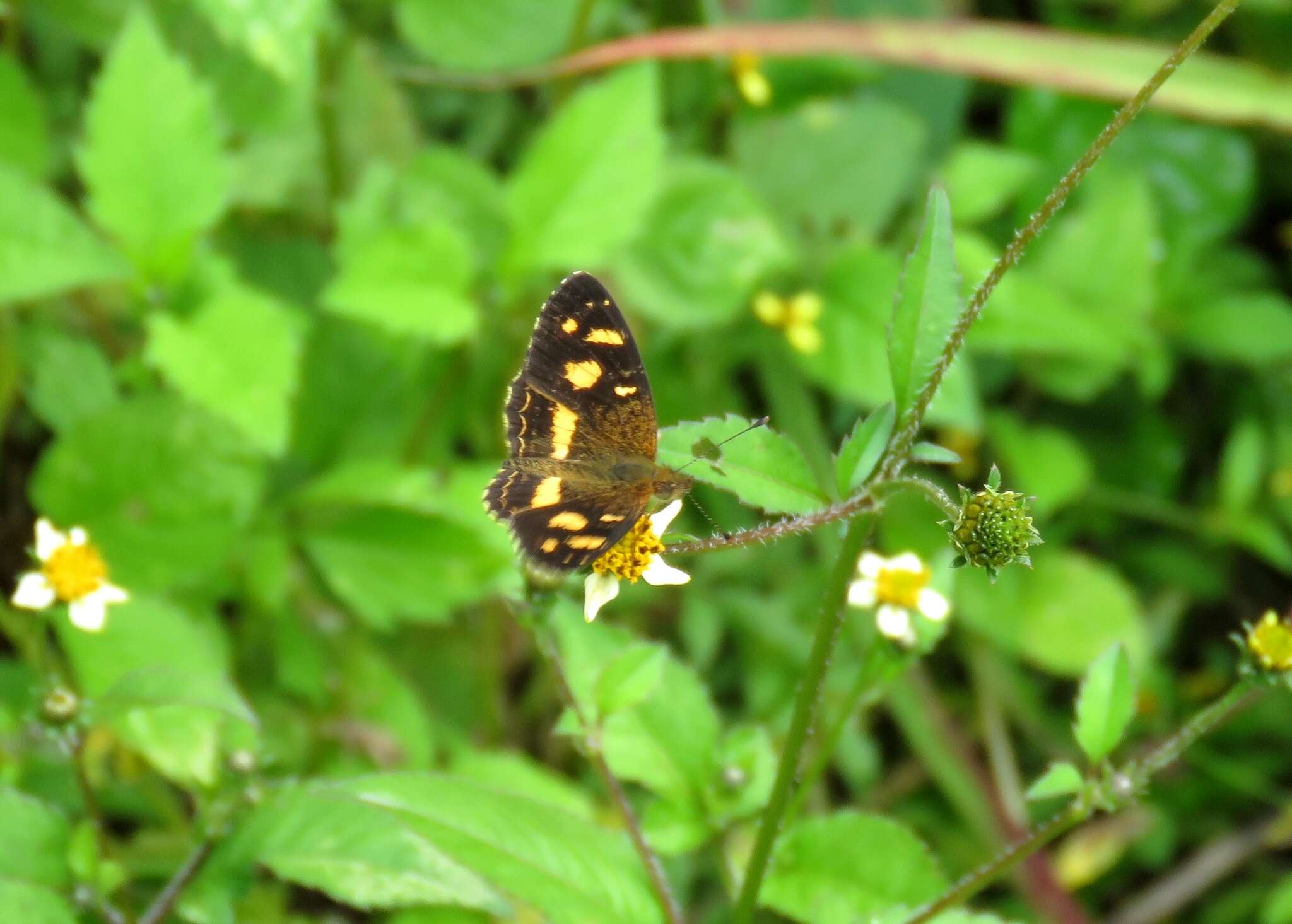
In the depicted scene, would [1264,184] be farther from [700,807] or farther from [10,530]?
[10,530]

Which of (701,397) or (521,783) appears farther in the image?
(701,397)

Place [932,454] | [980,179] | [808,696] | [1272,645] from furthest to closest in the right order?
1. [980,179]
2. [1272,645]
3. [808,696]
4. [932,454]

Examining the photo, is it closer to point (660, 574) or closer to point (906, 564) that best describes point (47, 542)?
point (660, 574)

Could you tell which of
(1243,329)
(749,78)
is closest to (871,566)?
(749,78)

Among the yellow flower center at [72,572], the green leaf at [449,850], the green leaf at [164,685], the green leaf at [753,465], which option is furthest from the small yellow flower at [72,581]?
the green leaf at [753,465]

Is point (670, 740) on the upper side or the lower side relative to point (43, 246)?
lower

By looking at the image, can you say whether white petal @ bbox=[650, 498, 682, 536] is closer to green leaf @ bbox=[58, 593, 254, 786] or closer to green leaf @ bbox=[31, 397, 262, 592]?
green leaf @ bbox=[58, 593, 254, 786]

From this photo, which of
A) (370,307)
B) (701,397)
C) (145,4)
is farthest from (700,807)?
(145,4)
